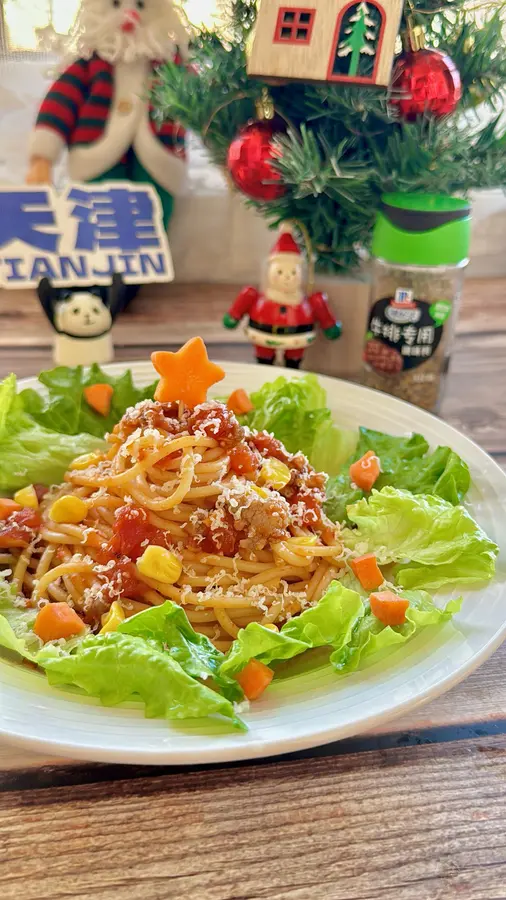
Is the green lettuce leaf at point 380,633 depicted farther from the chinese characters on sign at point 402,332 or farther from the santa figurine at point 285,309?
the santa figurine at point 285,309

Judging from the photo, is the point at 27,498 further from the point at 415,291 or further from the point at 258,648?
the point at 415,291

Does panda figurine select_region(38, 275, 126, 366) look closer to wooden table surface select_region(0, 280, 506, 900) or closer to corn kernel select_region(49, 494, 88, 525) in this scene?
corn kernel select_region(49, 494, 88, 525)

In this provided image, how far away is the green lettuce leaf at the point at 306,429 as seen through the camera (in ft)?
6.75

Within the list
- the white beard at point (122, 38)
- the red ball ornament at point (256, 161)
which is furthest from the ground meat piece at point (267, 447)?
the white beard at point (122, 38)

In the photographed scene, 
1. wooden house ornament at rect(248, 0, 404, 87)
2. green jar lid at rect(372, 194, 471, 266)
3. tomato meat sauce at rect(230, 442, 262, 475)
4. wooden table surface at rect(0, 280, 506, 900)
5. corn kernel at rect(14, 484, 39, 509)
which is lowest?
corn kernel at rect(14, 484, 39, 509)

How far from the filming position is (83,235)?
2.48 meters

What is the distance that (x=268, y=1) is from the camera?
6.62 ft

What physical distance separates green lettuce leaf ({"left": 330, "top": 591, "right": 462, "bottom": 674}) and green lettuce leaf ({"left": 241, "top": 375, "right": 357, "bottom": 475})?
0.69 meters

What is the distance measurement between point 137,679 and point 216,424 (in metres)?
0.62

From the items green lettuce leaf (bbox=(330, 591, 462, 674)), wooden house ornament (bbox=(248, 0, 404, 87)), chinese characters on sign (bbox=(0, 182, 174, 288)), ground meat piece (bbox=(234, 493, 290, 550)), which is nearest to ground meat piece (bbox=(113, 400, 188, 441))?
ground meat piece (bbox=(234, 493, 290, 550))

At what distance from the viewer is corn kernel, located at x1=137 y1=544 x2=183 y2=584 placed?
1518 millimetres

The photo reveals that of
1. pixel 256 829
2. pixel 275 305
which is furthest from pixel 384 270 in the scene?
pixel 256 829

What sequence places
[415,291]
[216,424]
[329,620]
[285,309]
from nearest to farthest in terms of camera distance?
[329,620] < [216,424] < [415,291] < [285,309]

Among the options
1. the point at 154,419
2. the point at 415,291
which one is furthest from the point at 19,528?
the point at 415,291
